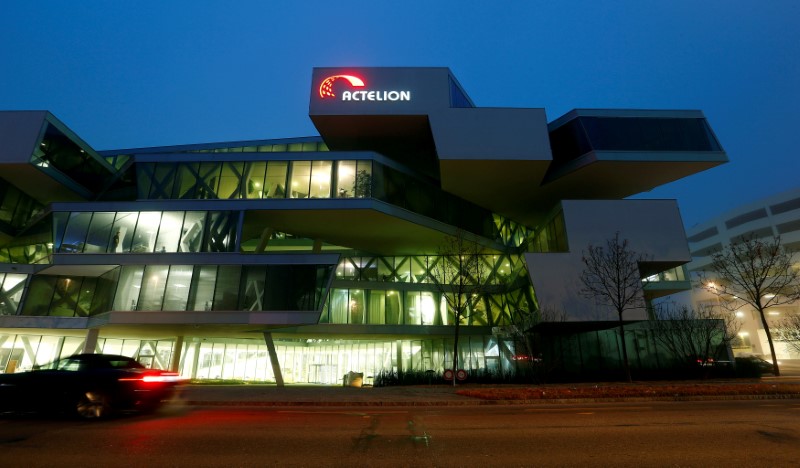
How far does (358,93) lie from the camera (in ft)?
103

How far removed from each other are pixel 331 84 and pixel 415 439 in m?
29.3

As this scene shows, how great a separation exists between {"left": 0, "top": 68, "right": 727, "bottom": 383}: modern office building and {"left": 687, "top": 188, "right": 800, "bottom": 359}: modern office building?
106 feet

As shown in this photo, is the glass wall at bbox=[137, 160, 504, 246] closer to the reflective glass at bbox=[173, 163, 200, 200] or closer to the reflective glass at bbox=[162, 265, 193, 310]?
the reflective glass at bbox=[173, 163, 200, 200]

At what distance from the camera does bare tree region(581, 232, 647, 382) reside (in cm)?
2586

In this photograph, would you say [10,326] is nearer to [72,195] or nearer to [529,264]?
[72,195]

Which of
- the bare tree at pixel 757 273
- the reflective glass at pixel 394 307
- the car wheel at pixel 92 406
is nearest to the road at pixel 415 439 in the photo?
the car wheel at pixel 92 406

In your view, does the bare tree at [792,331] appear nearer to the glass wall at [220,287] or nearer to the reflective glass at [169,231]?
the glass wall at [220,287]

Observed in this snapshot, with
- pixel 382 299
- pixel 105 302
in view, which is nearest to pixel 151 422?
pixel 105 302

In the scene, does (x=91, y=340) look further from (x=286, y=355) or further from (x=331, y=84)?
(x=331, y=84)

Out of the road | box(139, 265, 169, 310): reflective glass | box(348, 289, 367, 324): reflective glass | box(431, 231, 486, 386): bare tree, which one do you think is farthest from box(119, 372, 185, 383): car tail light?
box(348, 289, 367, 324): reflective glass

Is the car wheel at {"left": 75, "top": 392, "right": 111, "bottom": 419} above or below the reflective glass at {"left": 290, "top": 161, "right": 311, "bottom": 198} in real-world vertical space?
below

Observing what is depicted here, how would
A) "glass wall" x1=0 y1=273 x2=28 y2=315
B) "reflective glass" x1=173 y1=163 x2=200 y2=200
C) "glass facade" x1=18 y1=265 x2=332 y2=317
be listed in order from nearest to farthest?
"glass facade" x1=18 y1=265 x2=332 y2=317 < "glass wall" x1=0 y1=273 x2=28 y2=315 < "reflective glass" x1=173 y1=163 x2=200 y2=200

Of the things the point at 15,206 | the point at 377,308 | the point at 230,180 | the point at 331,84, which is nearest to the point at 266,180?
the point at 230,180

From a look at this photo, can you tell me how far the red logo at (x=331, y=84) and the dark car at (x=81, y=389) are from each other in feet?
83.6
